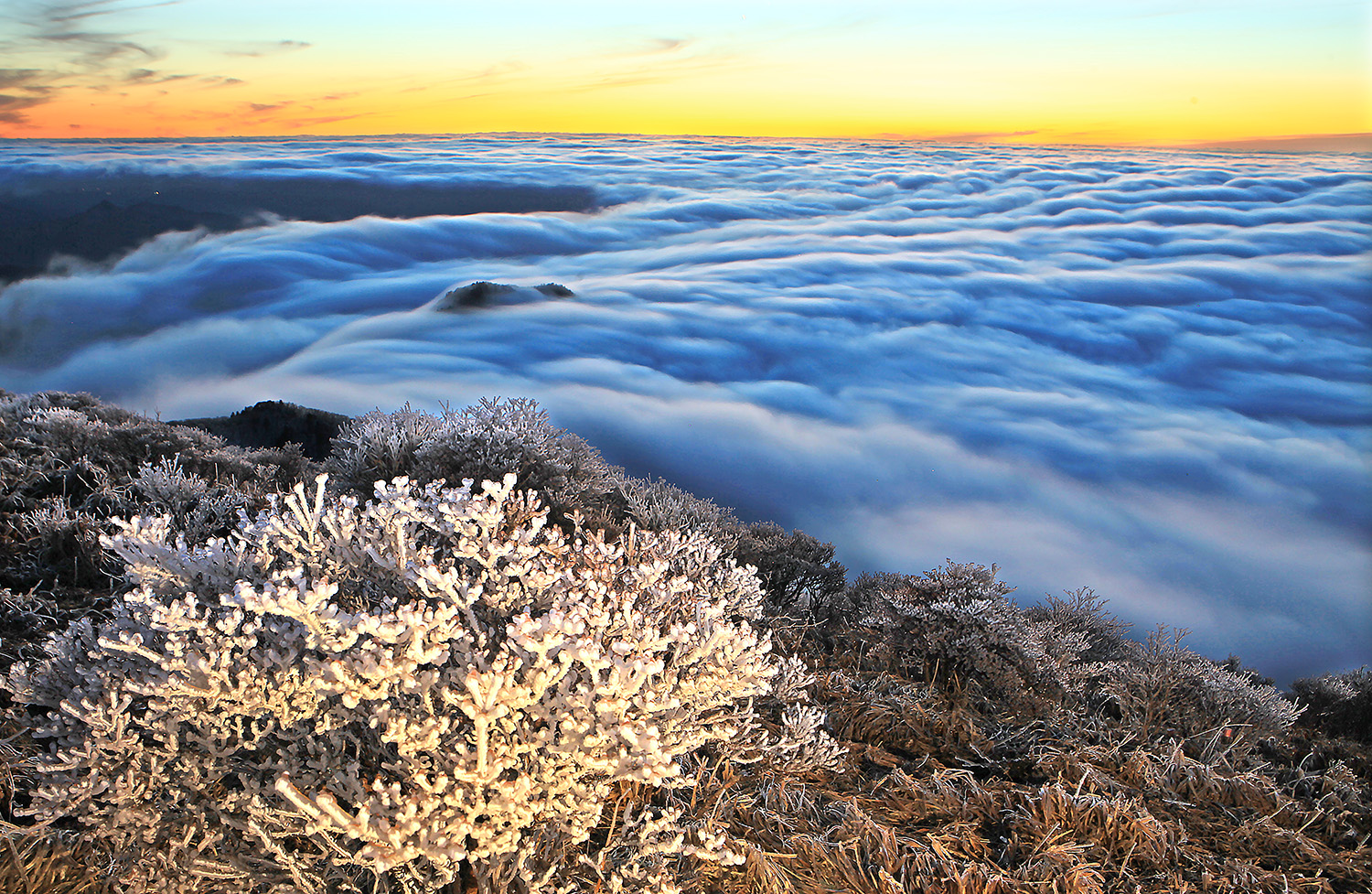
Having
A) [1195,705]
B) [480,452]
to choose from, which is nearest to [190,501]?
[480,452]

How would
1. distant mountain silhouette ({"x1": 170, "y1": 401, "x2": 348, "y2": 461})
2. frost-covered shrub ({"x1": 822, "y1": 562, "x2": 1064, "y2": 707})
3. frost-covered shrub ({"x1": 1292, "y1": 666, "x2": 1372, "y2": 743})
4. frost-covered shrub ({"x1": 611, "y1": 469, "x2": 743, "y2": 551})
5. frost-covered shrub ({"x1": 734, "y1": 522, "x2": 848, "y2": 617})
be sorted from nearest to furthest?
frost-covered shrub ({"x1": 822, "y1": 562, "x2": 1064, "y2": 707}), frost-covered shrub ({"x1": 611, "y1": 469, "x2": 743, "y2": 551}), frost-covered shrub ({"x1": 734, "y1": 522, "x2": 848, "y2": 617}), frost-covered shrub ({"x1": 1292, "y1": 666, "x2": 1372, "y2": 743}), distant mountain silhouette ({"x1": 170, "y1": 401, "x2": 348, "y2": 461})

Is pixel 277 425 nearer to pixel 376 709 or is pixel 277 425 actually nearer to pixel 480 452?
pixel 480 452

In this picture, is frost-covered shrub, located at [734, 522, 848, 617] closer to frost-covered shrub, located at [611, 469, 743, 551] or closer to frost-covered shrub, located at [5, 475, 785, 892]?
frost-covered shrub, located at [611, 469, 743, 551]

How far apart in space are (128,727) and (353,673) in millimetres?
1153

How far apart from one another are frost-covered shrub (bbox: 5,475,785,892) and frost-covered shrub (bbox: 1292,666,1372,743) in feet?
20.6

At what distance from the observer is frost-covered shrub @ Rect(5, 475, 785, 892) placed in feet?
5.87

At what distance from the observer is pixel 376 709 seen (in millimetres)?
1935

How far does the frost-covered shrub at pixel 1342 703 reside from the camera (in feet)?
19.8

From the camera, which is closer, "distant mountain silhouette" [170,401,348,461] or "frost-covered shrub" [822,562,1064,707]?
"frost-covered shrub" [822,562,1064,707]

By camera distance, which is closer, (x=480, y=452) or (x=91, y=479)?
(x=480, y=452)

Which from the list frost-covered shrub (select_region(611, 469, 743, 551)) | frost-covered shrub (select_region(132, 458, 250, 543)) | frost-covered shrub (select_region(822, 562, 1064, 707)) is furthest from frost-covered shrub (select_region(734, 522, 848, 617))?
frost-covered shrub (select_region(132, 458, 250, 543))

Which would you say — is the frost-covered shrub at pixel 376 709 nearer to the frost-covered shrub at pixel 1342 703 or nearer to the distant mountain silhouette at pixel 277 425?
the frost-covered shrub at pixel 1342 703

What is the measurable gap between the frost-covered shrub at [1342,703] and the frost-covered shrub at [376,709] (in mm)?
6269

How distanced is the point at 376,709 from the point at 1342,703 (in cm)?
796
